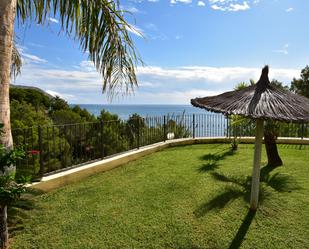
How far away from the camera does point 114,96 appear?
4.24 meters

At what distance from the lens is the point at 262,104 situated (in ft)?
12.3

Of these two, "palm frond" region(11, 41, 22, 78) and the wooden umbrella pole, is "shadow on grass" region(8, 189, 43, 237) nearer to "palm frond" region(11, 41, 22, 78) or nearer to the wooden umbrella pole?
"palm frond" region(11, 41, 22, 78)

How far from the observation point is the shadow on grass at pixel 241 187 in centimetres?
447

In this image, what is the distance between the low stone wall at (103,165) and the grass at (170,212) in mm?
192

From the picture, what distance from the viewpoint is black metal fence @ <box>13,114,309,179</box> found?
610 cm

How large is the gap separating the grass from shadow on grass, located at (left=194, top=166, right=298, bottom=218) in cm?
2

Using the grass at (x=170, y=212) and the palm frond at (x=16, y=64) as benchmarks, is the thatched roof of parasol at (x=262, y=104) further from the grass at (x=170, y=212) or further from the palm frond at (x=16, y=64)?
the palm frond at (x=16, y=64)

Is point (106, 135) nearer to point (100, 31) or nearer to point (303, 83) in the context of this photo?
point (100, 31)

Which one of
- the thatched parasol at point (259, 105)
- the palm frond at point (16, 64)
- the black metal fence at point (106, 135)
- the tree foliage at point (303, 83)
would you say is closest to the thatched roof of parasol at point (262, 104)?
the thatched parasol at point (259, 105)

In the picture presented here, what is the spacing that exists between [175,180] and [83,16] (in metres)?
3.85

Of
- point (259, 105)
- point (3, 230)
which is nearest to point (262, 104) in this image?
point (259, 105)

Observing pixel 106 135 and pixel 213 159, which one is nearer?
pixel 213 159

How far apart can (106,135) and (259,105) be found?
5.81 m

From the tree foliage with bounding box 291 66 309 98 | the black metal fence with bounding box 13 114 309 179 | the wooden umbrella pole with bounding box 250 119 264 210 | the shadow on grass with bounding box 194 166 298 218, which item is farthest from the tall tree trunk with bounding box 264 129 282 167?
the tree foliage with bounding box 291 66 309 98
